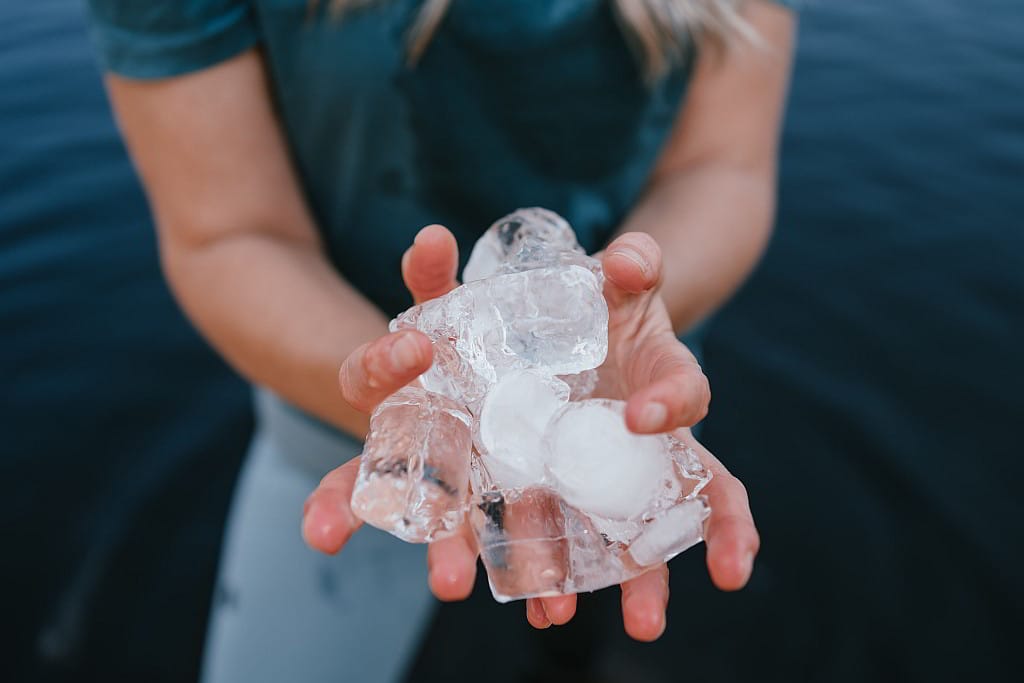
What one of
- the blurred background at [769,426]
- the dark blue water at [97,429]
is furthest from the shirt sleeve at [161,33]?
the dark blue water at [97,429]

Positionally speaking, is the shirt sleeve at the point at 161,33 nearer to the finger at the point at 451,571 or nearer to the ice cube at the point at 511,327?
the ice cube at the point at 511,327

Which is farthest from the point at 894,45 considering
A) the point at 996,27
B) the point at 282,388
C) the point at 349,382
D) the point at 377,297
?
the point at 349,382

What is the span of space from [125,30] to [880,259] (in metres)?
3.74

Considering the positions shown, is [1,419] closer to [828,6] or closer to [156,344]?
[156,344]

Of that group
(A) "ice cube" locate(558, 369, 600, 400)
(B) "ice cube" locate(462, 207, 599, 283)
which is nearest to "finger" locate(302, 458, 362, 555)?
(A) "ice cube" locate(558, 369, 600, 400)

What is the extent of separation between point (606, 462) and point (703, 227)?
1.14 m

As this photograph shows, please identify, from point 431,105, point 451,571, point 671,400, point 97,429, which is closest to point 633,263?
point 671,400

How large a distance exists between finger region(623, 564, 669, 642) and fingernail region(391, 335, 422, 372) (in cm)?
39

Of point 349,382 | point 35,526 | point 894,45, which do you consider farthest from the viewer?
point 894,45

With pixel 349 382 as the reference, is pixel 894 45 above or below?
Answer: below

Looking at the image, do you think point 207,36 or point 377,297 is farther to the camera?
point 377,297

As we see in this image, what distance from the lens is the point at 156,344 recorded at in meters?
3.70

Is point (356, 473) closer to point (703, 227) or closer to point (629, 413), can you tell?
point (629, 413)

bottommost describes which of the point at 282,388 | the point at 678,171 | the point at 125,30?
the point at 282,388
